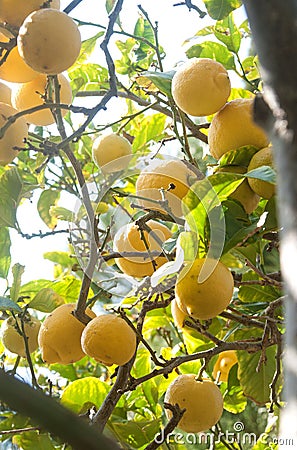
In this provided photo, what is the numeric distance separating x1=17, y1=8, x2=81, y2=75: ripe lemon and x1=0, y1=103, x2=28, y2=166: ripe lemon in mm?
139

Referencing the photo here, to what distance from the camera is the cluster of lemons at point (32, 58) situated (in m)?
0.83

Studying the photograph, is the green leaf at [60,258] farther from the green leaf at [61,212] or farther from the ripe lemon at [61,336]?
the ripe lemon at [61,336]

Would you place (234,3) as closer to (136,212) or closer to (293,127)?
(136,212)

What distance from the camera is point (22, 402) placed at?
8.4 inches

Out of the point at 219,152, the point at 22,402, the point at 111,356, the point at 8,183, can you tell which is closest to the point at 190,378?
the point at 111,356

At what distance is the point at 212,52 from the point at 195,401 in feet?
2.14

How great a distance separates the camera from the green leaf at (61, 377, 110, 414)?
3.62 feet

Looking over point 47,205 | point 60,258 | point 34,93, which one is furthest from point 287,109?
point 60,258

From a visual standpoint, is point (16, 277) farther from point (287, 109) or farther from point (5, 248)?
point (287, 109)

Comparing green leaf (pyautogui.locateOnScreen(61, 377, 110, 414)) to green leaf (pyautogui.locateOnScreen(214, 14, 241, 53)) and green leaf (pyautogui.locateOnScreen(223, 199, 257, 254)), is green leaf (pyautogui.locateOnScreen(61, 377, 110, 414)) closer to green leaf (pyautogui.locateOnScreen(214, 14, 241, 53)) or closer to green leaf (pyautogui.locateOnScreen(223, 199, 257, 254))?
green leaf (pyautogui.locateOnScreen(223, 199, 257, 254))

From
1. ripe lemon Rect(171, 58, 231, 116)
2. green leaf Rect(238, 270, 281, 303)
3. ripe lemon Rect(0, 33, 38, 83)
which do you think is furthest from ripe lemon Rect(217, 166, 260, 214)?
ripe lemon Rect(0, 33, 38, 83)

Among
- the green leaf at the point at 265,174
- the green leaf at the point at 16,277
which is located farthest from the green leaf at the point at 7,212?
the green leaf at the point at 265,174

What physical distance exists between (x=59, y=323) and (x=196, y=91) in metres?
0.41

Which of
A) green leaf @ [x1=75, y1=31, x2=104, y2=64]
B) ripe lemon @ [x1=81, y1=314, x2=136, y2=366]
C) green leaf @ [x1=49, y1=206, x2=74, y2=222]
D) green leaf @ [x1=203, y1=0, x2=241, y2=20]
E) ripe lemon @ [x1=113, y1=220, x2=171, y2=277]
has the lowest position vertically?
ripe lemon @ [x1=81, y1=314, x2=136, y2=366]
